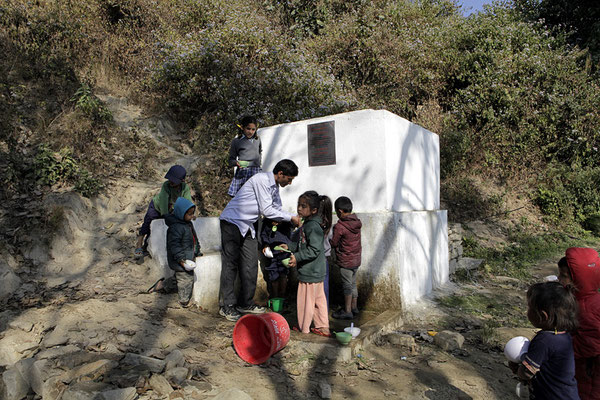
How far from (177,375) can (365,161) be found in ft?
10.4

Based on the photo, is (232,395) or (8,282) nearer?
(232,395)

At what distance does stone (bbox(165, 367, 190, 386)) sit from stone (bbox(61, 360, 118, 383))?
0.39 m

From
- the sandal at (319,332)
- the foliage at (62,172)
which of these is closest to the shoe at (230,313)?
the sandal at (319,332)

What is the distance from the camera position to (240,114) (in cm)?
884

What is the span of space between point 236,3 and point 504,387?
11208mm

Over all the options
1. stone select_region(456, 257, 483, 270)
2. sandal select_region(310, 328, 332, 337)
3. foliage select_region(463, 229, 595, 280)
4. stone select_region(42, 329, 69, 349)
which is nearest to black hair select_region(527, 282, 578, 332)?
sandal select_region(310, 328, 332, 337)

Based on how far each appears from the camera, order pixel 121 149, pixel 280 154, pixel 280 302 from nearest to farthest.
A: 1. pixel 280 302
2. pixel 280 154
3. pixel 121 149

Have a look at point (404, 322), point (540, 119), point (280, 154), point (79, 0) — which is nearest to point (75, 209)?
point (280, 154)

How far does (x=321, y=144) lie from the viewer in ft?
16.9

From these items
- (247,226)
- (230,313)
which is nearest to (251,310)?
(230,313)

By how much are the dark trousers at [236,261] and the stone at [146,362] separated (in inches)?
51.4

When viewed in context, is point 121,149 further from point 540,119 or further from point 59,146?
point 540,119

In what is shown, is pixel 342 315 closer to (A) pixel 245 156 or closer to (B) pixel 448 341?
(B) pixel 448 341

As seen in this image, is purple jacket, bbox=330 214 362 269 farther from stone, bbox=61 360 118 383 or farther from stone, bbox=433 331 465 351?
stone, bbox=61 360 118 383
